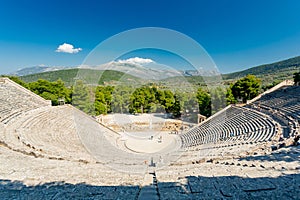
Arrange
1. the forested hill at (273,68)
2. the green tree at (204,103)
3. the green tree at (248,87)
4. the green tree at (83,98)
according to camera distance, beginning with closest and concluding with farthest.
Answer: the green tree at (204,103)
the green tree at (83,98)
the green tree at (248,87)
the forested hill at (273,68)

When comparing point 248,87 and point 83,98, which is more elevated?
point 248,87

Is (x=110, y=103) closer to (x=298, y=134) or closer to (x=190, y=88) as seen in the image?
(x=190, y=88)

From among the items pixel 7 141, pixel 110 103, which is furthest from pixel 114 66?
pixel 110 103

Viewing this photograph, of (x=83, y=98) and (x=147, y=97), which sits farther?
(x=147, y=97)

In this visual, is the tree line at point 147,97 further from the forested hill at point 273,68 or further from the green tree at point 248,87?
the forested hill at point 273,68

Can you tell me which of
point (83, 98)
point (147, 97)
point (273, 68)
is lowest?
point (147, 97)

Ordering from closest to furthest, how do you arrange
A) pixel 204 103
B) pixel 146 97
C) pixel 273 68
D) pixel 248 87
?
pixel 204 103
pixel 248 87
pixel 146 97
pixel 273 68

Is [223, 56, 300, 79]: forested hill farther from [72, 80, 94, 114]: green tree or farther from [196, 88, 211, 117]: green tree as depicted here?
[72, 80, 94, 114]: green tree

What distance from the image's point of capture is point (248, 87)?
32844 mm

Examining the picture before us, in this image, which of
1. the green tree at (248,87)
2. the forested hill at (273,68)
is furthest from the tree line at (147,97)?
the forested hill at (273,68)

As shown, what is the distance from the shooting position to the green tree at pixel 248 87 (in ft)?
107

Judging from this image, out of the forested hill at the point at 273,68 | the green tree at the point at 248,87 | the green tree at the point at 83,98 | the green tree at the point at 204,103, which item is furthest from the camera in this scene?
the forested hill at the point at 273,68

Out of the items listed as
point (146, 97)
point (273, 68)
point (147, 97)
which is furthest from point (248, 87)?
point (273, 68)

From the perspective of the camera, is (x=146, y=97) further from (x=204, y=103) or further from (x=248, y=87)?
(x=248, y=87)
